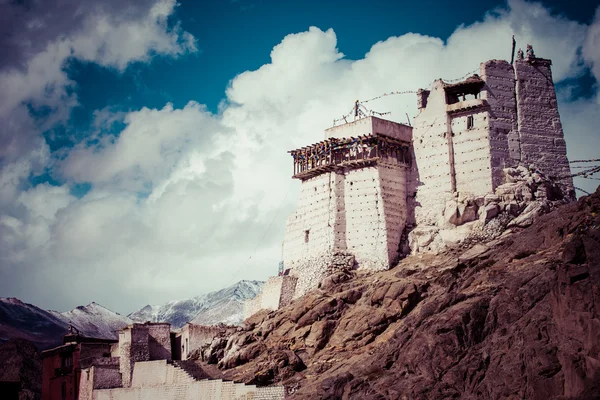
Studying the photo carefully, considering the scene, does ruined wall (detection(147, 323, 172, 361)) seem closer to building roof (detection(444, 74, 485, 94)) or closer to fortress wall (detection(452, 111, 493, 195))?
fortress wall (detection(452, 111, 493, 195))

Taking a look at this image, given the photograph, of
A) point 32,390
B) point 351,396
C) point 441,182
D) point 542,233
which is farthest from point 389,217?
point 32,390

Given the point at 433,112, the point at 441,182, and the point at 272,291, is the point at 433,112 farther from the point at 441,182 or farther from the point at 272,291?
the point at 272,291

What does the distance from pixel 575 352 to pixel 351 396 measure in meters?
14.8

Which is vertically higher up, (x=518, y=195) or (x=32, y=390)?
(x=518, y=195)

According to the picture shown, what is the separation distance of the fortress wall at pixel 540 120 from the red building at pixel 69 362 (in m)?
37.5

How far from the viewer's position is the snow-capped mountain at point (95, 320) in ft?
318

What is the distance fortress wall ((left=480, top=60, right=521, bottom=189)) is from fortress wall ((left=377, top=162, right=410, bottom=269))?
7665 mm

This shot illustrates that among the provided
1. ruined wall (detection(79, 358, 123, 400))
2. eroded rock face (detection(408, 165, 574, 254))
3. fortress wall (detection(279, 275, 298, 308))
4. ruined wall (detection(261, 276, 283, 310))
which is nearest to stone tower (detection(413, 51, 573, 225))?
eroded rock face (detection(408, 165, 574, 254))

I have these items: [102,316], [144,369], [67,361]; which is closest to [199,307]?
[102,316]

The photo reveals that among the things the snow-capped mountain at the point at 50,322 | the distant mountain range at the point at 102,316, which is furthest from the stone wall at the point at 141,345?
the snow-capped mountain at the point at 50,322

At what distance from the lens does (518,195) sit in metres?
60.5

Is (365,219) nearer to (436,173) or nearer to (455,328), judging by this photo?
(436,173)

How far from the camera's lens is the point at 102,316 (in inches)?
3969

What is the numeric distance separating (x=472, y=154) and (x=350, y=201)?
1014cm
